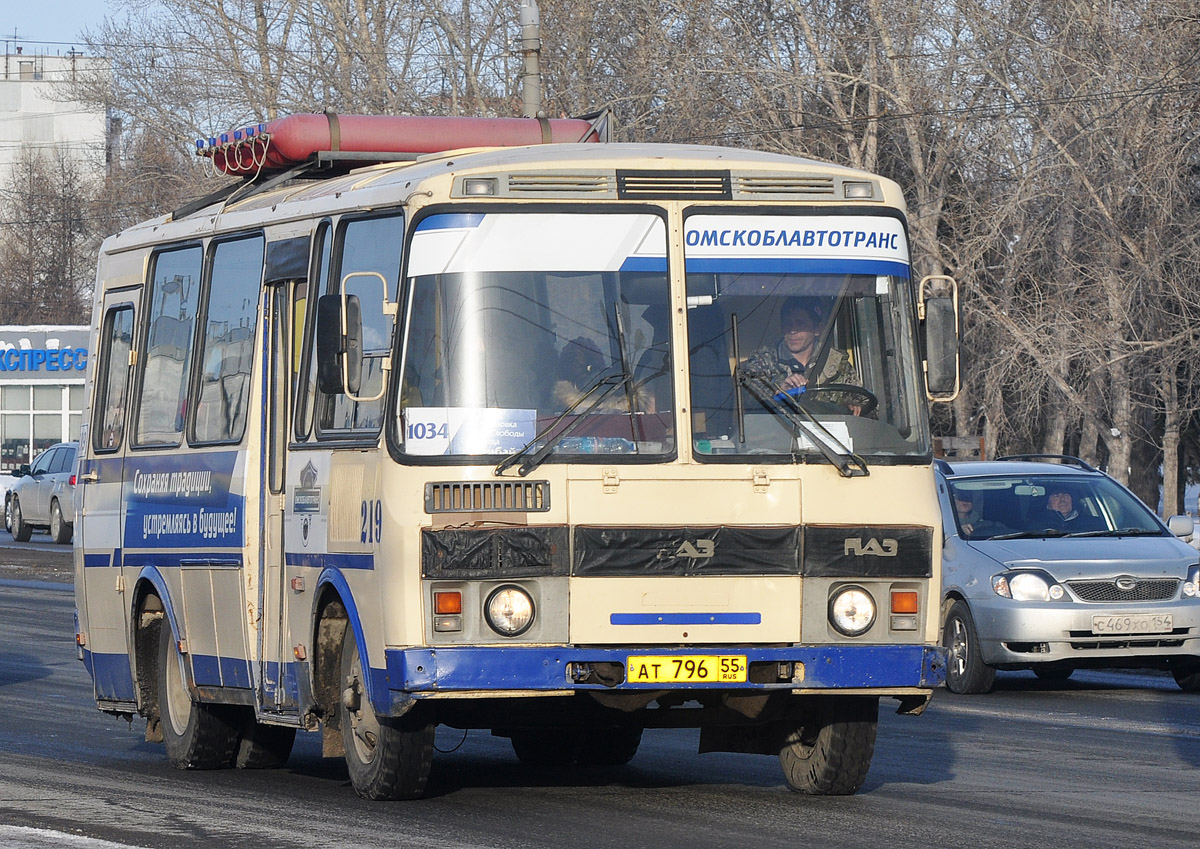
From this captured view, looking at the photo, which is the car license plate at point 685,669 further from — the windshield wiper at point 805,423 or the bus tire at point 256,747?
the bus tire at point 256,747

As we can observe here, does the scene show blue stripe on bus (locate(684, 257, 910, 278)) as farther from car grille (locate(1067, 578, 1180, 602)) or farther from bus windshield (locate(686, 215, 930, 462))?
car grille (locate(1067, 578, 1180, 602))

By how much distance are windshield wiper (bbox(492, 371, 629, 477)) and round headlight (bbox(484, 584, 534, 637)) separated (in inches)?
17.7

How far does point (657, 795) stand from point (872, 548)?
1.62 metres

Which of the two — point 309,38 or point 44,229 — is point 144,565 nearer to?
point 309,38

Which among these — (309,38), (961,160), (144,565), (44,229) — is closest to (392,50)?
(309,38)

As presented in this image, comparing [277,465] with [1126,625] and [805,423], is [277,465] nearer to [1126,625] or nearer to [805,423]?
[805,423]

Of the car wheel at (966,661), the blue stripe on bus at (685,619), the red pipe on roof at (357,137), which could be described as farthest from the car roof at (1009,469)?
the blue stripe on bus at (685,619)

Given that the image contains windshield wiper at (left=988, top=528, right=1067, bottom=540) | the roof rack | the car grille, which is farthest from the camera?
the roof rack

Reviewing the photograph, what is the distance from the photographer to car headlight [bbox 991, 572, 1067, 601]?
1507 cm

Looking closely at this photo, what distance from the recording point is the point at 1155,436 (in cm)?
3697

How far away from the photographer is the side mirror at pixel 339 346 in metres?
8.57

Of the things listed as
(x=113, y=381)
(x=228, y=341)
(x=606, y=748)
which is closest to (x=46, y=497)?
(x=113, y=381)

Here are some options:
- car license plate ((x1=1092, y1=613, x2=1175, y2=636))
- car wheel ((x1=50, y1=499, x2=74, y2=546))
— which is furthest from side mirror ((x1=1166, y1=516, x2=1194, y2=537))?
car wheel ((x1=50, y1=499, x2=74, y2=546))

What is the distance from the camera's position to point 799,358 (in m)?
8.79
